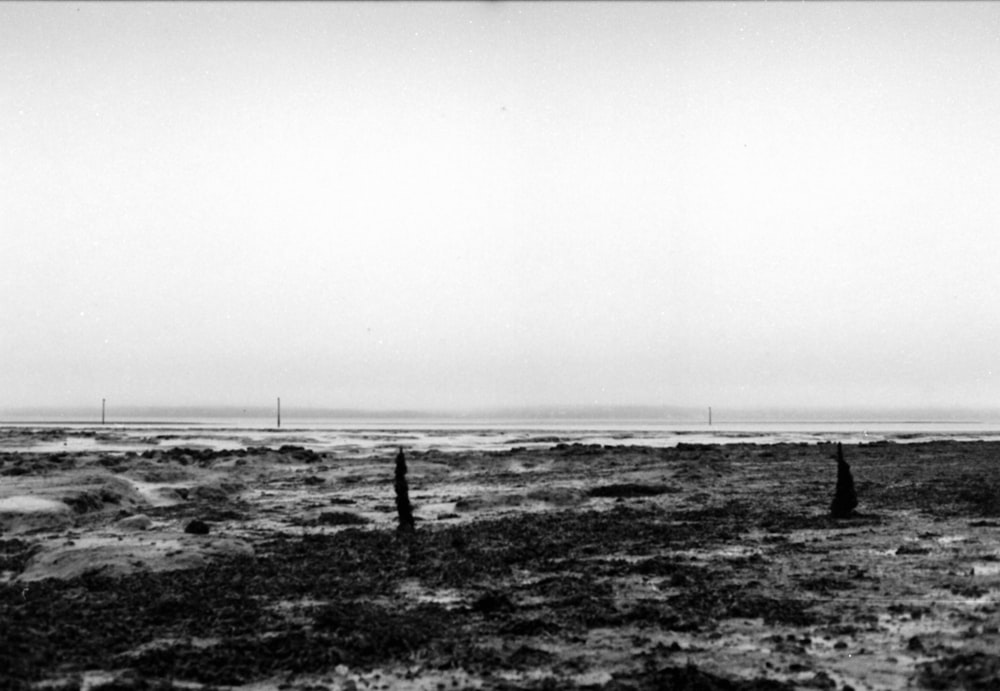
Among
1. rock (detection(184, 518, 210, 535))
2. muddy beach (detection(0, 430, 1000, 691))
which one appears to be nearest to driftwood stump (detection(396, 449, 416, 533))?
muddy beach (detection(0, 430, 1000, 691))

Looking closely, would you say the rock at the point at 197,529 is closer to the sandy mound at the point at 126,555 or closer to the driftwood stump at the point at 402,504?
the sandy mound at the point at 126,555

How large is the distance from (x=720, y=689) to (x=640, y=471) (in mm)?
28311

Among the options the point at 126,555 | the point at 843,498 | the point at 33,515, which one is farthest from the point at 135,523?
the point at 843,498

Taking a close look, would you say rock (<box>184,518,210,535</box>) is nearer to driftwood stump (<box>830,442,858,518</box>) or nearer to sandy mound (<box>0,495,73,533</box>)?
sandy mound (<box>0,495,73,533</box>)

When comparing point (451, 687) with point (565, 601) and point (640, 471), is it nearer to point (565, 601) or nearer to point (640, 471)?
point (565, 601)

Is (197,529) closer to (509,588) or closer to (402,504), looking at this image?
(402,504)

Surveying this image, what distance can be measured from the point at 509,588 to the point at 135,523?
490 inches

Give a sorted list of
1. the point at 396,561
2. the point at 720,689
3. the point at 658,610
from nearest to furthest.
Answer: the point at 720,689, the point at 658,610, the point at 396,561

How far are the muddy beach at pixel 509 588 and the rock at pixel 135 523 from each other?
0.17 m

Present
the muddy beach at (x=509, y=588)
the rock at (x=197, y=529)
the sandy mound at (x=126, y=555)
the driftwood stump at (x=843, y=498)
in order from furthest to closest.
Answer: the driftwood stump at (x=843, y=498) < the rock at (x=197, y=529) < the sandy mound at (x=126, y=555) < the muddy beach at (x=509, y=588)

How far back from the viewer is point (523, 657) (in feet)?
36.5

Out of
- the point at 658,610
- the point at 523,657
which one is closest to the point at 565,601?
the point at 658,610

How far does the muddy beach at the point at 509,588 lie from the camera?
10766 mm

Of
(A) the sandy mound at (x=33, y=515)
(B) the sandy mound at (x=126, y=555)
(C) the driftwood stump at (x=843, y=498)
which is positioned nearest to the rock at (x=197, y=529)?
(B) the sandy mound at (x=126, y=555)
